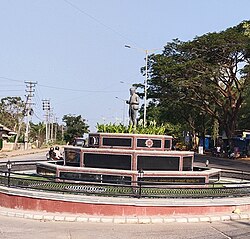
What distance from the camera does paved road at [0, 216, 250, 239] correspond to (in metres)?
11.3

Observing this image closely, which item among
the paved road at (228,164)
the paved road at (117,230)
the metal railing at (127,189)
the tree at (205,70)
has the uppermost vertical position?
the tree at (205,70)

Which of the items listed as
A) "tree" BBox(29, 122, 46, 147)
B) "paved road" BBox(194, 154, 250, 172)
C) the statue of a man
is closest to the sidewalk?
the statue of a man

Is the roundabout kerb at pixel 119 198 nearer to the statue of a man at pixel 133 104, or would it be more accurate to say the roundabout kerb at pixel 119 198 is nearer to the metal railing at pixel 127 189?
the metal railing at pixel 127 189

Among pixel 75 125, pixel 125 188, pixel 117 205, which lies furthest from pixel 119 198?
pixel 75 125

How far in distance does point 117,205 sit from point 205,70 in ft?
121

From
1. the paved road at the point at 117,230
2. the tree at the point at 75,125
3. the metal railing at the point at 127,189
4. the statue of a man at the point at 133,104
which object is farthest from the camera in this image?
the tree at the point at 75,125

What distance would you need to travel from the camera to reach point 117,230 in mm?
11953

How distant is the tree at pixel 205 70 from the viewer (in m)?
47.8

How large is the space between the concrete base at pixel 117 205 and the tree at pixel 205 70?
35088 millimetres

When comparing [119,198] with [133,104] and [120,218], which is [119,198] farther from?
[133,104]

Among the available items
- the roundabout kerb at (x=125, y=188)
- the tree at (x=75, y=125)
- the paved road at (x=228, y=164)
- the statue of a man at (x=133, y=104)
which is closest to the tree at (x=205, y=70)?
the paved road at (x=228, y=164)

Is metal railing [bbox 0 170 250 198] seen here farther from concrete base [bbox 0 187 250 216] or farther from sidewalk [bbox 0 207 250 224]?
sidewalk [bbox 0 207 250 224]

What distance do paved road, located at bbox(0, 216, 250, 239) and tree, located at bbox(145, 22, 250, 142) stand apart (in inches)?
1431

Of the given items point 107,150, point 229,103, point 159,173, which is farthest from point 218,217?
point 229,103
